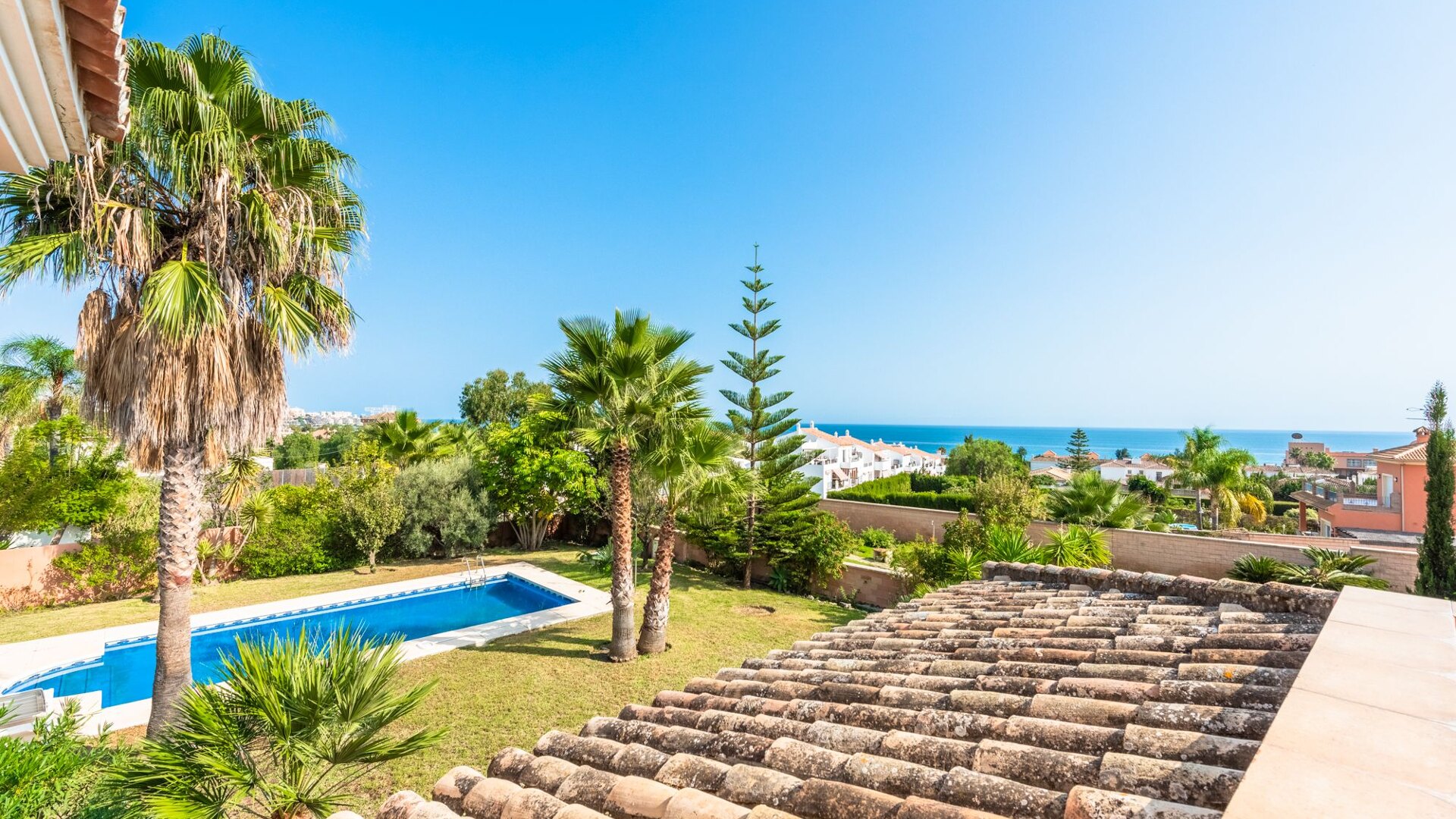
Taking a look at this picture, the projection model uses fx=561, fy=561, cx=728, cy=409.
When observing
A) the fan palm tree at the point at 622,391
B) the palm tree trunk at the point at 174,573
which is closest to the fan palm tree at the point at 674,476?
the fan palm tree at the point at 622,391

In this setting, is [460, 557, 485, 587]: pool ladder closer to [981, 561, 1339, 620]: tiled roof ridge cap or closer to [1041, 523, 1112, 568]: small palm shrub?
[981, 561, 1339, 620]: tiled roof ridge cap

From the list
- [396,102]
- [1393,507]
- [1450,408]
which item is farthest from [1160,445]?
[396,102]

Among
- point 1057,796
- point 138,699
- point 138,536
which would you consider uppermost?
point 1057,796

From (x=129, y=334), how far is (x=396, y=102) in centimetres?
1212

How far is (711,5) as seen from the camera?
10.9m

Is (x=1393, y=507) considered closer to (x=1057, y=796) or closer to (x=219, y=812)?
(x=1057, y=796)

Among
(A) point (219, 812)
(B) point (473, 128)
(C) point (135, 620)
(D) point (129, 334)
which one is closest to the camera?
(A) point (219, 812)

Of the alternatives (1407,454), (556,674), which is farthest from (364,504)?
(1407,454)

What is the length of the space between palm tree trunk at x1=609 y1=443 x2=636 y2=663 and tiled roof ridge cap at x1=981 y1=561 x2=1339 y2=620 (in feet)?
15.2

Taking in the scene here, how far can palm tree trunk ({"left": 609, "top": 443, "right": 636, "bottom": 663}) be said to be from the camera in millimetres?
7793

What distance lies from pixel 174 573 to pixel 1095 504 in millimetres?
16349

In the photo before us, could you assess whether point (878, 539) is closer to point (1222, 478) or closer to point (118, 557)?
point (1222, 478)

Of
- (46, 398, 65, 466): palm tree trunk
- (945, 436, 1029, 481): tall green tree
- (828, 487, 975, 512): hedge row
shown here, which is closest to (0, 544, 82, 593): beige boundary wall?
(46, 398, 65, 466): palm tree trunk

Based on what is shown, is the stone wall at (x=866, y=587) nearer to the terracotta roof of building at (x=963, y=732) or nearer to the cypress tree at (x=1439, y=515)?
the terracotta roof of building at (x=963, y=732)
